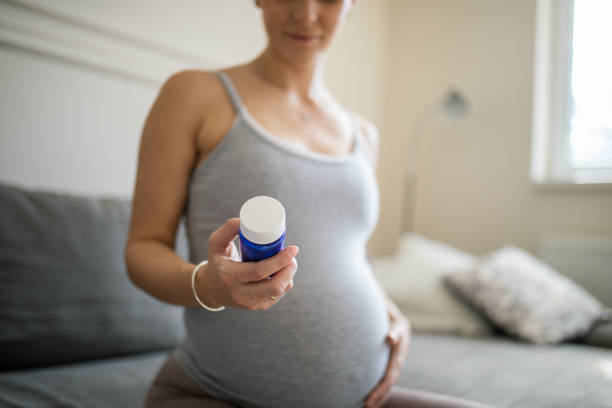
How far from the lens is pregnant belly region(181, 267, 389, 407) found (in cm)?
66

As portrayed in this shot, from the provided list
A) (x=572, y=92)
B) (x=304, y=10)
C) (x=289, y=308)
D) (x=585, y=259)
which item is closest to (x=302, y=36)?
(x=304, y=10)

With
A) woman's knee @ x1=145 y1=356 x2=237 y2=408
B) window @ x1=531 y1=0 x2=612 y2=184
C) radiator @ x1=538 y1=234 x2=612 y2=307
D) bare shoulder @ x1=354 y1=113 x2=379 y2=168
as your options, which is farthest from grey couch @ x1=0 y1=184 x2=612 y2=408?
window @ x1=531 y1=0 x2=612 y2=184

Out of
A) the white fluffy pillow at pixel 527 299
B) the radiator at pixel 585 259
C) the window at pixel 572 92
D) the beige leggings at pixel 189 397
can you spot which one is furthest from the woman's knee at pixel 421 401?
the window at pixel 572 92

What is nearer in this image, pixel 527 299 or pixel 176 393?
pixel 176 393

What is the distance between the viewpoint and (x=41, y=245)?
3.54ft

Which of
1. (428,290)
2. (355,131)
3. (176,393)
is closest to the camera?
(176,393)

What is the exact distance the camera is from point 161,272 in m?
0.62

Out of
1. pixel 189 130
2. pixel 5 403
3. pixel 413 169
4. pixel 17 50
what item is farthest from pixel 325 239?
pixel 413 169

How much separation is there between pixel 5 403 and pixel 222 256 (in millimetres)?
704

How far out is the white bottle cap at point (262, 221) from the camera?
0.39 metres

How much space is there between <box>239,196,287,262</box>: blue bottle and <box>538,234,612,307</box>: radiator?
2.29m

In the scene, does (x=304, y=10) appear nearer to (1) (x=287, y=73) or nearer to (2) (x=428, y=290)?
(1) (x=287, y=73)

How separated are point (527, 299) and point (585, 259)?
2.68 ft

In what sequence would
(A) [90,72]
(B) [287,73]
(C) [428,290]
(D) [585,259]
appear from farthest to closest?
(D) [585,259], (C) [428,290], (A) [90,72], (B) [287,73]
